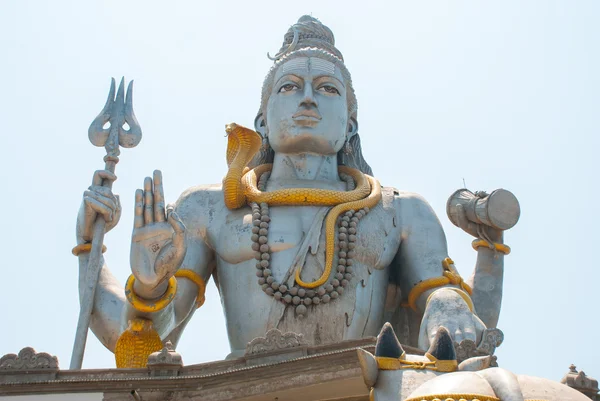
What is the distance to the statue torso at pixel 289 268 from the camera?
9.68 metres

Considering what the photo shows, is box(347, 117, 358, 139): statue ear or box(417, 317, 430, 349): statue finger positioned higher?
box(347, 117, 358, 139): statue ear

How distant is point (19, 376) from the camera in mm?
7973

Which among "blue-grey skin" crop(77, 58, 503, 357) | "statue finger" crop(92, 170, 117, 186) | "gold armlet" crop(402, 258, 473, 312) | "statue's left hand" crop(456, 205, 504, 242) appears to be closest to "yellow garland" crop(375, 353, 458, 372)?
"blue-grey skin" crop(77, 58, 503, 357)

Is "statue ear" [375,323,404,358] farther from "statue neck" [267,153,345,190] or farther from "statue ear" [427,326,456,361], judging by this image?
"statue neck" [267,153,345,190]

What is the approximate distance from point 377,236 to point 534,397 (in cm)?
533

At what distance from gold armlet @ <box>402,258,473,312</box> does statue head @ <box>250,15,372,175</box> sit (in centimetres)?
147

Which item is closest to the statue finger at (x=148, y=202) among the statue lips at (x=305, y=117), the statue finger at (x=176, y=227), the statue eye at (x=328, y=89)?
the statue finger at (x=176, y=227)

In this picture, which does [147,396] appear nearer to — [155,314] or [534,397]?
[155,314]

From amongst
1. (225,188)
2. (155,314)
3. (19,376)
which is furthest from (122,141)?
(19,376)

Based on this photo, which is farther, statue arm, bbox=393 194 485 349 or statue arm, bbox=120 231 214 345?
statue arm, bbox=120 231 214 345

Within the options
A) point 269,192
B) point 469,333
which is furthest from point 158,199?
point 469,333

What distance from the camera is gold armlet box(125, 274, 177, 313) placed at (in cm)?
909

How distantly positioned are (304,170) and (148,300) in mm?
2192

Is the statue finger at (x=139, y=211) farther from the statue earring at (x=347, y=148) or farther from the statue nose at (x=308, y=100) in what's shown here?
the statue earring at (x=347, y=148)
